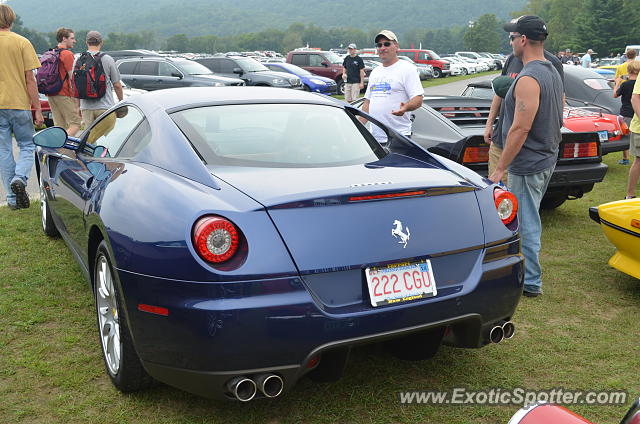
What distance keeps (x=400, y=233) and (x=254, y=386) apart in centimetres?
87

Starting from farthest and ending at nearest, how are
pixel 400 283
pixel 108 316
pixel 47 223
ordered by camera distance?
pixel 47 223
pixel 108 316
pixel 400 283

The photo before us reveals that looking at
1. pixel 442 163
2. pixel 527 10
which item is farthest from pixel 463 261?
pixel 527 10

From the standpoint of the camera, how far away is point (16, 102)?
6.89 metres

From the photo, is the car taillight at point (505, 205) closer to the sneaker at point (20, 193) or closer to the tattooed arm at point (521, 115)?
the tattooed arm at point (521, 115)

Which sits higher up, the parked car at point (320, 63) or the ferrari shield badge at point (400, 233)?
the ferrari shield badge at point (400, 233)

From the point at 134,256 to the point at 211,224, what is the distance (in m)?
0.43

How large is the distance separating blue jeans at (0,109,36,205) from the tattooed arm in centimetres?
519

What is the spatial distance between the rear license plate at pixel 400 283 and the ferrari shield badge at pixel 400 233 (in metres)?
0.10

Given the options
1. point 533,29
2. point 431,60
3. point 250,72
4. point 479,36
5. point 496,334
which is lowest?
point 479,36

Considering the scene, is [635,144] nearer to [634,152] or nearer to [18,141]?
[634,152]

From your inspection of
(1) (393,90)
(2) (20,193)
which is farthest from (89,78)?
(1) (393,90)

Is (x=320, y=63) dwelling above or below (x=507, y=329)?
below

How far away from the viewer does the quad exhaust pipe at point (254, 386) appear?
2.54m

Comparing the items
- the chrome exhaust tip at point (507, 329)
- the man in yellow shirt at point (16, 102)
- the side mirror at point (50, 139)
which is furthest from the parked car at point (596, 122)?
the man in yellow shirt at point (16, 102)
